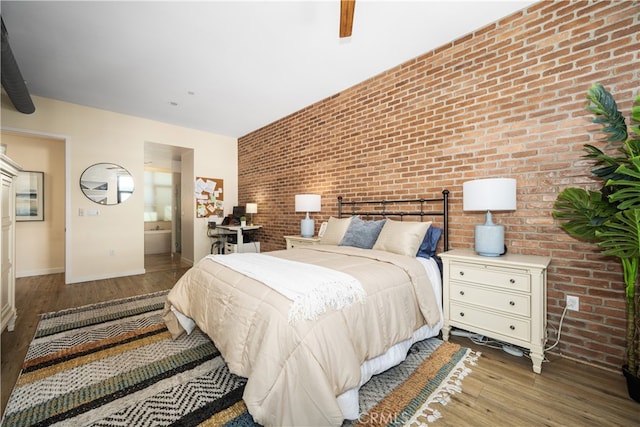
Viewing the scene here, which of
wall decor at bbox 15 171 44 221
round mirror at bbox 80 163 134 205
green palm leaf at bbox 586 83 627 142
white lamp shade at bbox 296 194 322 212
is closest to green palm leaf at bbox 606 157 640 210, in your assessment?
green palm leaf at bbox 586 83 627 142

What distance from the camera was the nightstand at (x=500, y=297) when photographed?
181 cm

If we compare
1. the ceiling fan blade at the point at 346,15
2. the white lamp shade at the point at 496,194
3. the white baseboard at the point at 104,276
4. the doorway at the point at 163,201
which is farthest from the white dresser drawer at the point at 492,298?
the doorway at the point at 163,201

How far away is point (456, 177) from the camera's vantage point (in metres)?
2.62

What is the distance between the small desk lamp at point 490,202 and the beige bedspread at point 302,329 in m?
0.54

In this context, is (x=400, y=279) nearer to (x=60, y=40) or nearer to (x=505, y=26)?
(x=505, y=26)

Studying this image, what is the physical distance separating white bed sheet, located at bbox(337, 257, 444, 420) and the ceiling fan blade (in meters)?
1.85

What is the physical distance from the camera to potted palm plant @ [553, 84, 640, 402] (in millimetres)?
1467

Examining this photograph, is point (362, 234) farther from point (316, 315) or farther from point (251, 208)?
point (251, 208)

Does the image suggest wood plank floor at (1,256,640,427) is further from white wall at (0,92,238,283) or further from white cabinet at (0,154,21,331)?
white wall at (0,92,238,283)

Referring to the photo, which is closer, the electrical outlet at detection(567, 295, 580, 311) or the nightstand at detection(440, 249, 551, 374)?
the nightstand at detection(440, 249, 551, 374)

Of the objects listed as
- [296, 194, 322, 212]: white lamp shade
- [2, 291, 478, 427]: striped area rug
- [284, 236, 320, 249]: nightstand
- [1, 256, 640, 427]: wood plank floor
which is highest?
[296, 194, 322, 212]: white lamp shade

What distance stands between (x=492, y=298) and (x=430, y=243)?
72cm

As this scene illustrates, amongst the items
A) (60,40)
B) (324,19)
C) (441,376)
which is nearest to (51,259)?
(60,40)

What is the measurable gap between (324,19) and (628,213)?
8.35 ft
